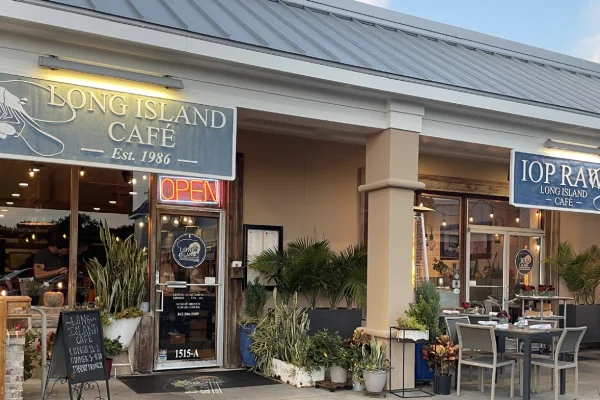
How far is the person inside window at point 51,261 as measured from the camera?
9023mm

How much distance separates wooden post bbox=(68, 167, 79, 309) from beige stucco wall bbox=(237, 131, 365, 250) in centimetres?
261

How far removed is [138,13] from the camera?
7180 millimetres

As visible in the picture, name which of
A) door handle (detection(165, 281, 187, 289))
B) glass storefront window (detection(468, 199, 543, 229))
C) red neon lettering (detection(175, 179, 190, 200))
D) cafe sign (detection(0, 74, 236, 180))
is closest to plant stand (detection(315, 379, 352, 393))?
door handle (detection(165, 281, 187, 289))

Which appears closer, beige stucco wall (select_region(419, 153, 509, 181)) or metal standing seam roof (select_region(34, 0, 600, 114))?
metal standing seam roof (select_region(34, 0, 600, 114))

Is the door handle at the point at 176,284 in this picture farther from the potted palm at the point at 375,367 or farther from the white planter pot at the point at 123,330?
the potted palm at the point at 375,367

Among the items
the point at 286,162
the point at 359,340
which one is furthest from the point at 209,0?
the point at 359,340

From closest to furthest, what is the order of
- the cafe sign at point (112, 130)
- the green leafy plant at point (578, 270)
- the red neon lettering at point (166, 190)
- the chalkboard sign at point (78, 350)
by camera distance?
the cafe sign at point (112, 130), the chalkboard sign at point (78, 350), the red neon lettering at point (166, 190), the green leafy plant at point (578, 270)

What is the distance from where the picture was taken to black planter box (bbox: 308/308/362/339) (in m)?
9.49

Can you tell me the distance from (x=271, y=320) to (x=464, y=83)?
14.5ft

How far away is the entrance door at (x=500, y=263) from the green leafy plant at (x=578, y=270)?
0.43 m

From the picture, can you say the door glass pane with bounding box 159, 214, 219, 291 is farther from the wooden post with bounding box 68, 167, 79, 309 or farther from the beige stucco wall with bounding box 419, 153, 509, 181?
the beige stucco wall with bounding box 419, 153, 509, 181

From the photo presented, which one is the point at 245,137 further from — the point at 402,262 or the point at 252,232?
the point at 402,262

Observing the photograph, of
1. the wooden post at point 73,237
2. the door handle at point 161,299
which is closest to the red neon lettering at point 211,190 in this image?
the door handle at point 161,299

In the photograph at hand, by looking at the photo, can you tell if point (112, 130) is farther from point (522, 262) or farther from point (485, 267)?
point (522, 262)
